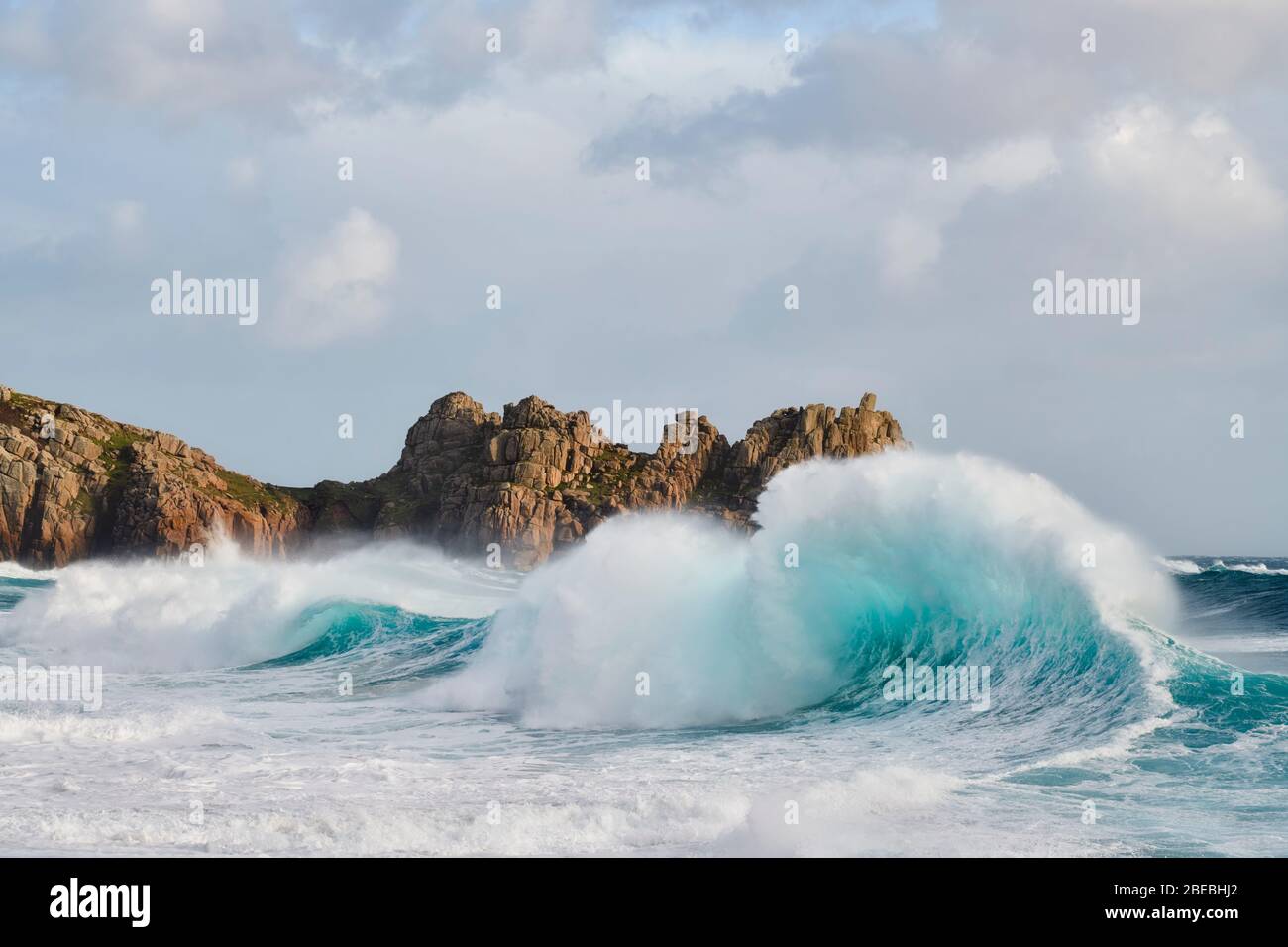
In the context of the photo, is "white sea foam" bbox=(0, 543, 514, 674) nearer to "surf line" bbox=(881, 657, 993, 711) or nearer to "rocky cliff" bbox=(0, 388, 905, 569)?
"surf line" bbox=(881, 657, 993, 711)

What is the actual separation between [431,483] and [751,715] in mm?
73715

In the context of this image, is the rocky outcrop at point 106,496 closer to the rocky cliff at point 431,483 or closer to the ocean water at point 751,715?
the rocky cliff at point 431,483

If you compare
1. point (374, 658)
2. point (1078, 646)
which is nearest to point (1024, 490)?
point (1078, 646)

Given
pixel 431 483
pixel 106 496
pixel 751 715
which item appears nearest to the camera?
pixel 751 715

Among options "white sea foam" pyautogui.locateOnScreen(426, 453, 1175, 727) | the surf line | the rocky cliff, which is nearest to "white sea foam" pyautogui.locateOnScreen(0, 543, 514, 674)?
"white sea foam" pyautogui.locateOnScreen(426, 453, 1175, 727)

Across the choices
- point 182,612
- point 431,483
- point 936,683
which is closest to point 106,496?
point 431,483

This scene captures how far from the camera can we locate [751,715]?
59.0 ft

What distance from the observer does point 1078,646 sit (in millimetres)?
17062

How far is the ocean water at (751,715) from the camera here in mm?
10555

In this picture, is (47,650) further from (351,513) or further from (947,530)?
(351,513)

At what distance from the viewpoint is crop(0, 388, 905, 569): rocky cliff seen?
77688mm

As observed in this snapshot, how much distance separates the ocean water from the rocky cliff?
5095cm

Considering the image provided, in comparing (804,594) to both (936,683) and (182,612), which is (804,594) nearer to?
(936,683)

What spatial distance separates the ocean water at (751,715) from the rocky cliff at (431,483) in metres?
50.9
